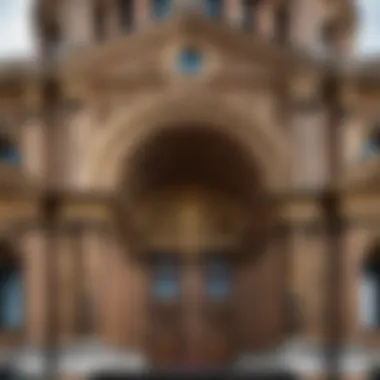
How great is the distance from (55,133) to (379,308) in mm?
9245

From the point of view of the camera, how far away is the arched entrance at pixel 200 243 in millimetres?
20750

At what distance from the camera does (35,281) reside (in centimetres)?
2006

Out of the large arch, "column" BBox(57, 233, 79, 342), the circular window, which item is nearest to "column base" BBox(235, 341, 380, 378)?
the large arch

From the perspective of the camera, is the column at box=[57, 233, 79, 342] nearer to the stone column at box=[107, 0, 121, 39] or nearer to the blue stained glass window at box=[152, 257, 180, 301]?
the blue stained glass window at box=[152, 257, 180, 301]

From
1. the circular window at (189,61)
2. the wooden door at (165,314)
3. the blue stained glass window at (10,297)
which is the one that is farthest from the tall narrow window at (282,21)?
the blue stained glass window at (10,297)

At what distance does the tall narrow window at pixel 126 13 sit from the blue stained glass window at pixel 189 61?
666 centimetres

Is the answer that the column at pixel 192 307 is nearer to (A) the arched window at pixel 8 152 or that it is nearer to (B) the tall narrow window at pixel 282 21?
(A) the arched window at pixel 8 152

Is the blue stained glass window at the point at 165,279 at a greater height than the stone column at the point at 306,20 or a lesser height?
lesser

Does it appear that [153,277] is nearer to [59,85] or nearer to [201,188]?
[201,188]

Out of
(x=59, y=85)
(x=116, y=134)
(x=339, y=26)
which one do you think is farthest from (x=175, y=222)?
(x=339, y=26)

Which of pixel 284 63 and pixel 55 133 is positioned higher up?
pixel 284 63

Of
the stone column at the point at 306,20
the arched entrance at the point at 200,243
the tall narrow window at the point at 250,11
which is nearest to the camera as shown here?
the arched entrance at the point at 200,243

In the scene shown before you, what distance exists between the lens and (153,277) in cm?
2238

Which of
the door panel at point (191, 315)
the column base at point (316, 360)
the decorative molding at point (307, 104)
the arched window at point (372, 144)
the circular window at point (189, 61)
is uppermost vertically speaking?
the circular window at point (189, 61)
